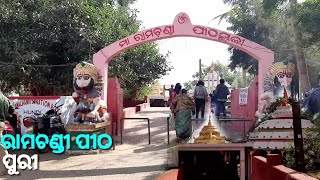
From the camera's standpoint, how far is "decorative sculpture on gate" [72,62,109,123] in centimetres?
1180

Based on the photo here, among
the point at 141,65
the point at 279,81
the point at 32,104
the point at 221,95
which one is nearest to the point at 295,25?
Result: the point at 221,95

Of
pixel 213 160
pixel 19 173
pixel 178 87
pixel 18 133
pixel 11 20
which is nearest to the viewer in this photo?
pixel 19 173

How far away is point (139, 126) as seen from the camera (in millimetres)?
18031

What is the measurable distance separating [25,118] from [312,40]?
11.9 m

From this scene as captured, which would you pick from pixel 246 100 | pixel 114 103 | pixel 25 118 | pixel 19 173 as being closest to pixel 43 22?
pixel 114 103

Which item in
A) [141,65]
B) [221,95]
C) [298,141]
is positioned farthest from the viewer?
[141,65]

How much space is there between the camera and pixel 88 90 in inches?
476

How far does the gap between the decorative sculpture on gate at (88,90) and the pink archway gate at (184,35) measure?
4.65 feet

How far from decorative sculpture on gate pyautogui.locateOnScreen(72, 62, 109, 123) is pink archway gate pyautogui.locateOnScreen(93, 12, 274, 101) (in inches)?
55.8

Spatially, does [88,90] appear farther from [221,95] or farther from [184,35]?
[221,95]

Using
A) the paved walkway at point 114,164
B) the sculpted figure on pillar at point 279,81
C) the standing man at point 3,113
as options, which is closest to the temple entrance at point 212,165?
the paved walkway at point 114,164

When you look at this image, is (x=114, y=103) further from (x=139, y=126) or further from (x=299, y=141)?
(x=299, y=141)

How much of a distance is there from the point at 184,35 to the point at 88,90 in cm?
349

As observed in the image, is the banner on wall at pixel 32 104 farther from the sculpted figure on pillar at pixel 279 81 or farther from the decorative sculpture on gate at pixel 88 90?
the sculpted figure on pillar at pixel 279 81
